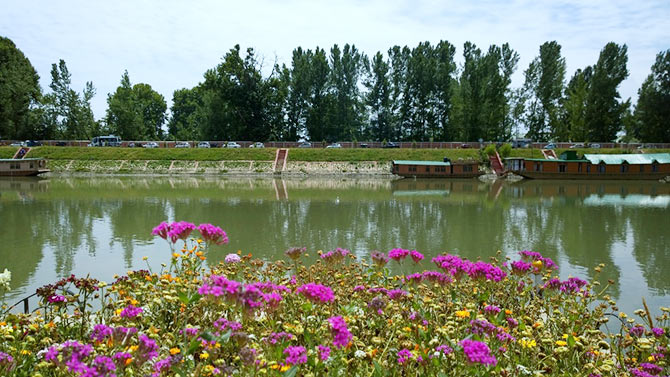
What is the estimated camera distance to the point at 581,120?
77.4 m

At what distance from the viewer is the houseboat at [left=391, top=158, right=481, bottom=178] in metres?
58.5

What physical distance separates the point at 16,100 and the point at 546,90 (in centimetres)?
9000

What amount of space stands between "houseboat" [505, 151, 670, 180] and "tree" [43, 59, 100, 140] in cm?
7198

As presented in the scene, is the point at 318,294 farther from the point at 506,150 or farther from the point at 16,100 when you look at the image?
the point at 16,100

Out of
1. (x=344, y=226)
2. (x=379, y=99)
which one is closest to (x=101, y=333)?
(x=344, y=226)

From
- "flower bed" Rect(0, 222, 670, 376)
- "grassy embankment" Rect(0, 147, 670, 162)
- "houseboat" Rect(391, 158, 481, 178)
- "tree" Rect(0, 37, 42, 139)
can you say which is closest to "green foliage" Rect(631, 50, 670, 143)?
"grassy embankment" Rect(0, 147, 670, 162)

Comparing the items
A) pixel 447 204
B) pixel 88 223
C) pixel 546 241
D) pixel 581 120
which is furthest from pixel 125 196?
pixel 581 120

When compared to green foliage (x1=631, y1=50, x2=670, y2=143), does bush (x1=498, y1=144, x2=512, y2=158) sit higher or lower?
lower

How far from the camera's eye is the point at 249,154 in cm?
6731

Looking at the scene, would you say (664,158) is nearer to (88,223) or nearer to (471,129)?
(471,129)

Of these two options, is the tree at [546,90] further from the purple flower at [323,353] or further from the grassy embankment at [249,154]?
the purple flower at [323,353]

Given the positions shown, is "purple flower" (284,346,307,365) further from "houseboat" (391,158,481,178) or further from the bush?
the bush

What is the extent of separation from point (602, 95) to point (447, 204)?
57189mm

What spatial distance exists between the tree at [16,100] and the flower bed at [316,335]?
80.7 meters
